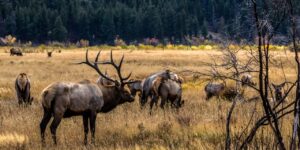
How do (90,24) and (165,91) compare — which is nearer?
(165,91)

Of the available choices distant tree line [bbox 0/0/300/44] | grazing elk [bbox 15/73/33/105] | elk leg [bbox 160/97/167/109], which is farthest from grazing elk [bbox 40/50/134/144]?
distant tree line [bbox 0/0/300/44]

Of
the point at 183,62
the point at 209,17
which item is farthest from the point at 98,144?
the point at 209,17

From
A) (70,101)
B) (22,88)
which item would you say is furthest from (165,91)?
(70,101)

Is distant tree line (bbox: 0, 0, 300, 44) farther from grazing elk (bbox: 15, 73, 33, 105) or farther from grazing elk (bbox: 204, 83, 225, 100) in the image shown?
grazing elk (bbox: 15, 73, 33, 105)

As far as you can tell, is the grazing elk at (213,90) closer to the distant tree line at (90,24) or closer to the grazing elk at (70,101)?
the grazing elk at (70,101)

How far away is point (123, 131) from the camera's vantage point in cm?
917

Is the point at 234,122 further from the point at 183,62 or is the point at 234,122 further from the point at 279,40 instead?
the point at 183,62

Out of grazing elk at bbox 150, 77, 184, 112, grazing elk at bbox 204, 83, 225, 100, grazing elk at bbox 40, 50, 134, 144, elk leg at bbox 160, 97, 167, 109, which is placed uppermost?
grazing elk at bbox 40, 50, 134, 144

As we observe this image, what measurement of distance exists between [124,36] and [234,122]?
106 m

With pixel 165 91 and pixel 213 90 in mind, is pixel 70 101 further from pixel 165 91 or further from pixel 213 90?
pixel 213 90

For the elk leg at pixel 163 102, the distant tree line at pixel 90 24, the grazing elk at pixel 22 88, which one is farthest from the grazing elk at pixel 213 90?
the distant tree line at pixel 90 24

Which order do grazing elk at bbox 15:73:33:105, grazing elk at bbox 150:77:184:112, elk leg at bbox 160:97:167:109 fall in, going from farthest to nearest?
1. grazing elk at bbox 15:73:33:105
2. grazing elk at bbox 150:77:184:112
3. elk leg at bbox 160:97:167:109

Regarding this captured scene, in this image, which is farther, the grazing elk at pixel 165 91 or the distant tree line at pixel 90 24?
the distant tree line at pixel 90 24

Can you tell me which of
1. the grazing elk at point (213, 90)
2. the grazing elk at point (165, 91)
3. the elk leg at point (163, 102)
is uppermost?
the grazing elk at point (165, 91)
